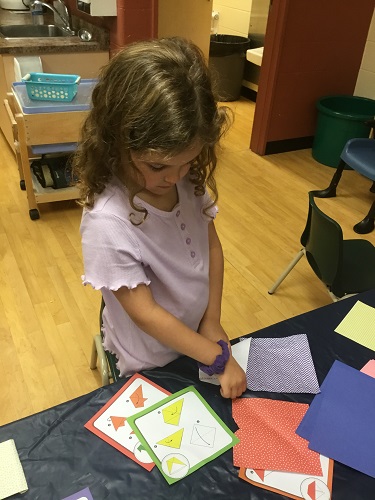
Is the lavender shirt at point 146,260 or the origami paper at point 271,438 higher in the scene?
the lavender shirt at point 146,260

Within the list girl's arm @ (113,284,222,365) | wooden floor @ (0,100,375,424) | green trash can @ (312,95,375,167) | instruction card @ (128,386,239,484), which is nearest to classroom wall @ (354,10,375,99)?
green trash can @ (312,95,375,167)

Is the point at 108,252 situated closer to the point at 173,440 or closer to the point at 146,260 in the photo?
the point at 146,260

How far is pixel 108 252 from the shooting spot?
88 centimetres

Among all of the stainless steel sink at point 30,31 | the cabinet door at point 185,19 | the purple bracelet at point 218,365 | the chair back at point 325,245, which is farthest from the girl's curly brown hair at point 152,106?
the cabinet door at point 185,19

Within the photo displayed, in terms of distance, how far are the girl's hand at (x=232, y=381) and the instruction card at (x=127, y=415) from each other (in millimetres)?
111

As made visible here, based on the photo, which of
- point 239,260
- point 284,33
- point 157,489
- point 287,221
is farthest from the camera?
point 284,33

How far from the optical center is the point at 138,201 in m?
0.94

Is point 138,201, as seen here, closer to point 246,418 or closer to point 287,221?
point 246,418

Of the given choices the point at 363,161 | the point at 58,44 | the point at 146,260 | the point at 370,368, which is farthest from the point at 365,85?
the point at 146,260

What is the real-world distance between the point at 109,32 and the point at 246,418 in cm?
275

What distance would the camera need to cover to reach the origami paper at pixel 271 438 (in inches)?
32.2

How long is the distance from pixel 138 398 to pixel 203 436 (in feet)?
0.47

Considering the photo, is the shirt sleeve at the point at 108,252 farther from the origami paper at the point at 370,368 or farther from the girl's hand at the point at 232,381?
the origami paper at the point at 370,368

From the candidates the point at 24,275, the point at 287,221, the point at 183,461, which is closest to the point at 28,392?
the point at 24,275
